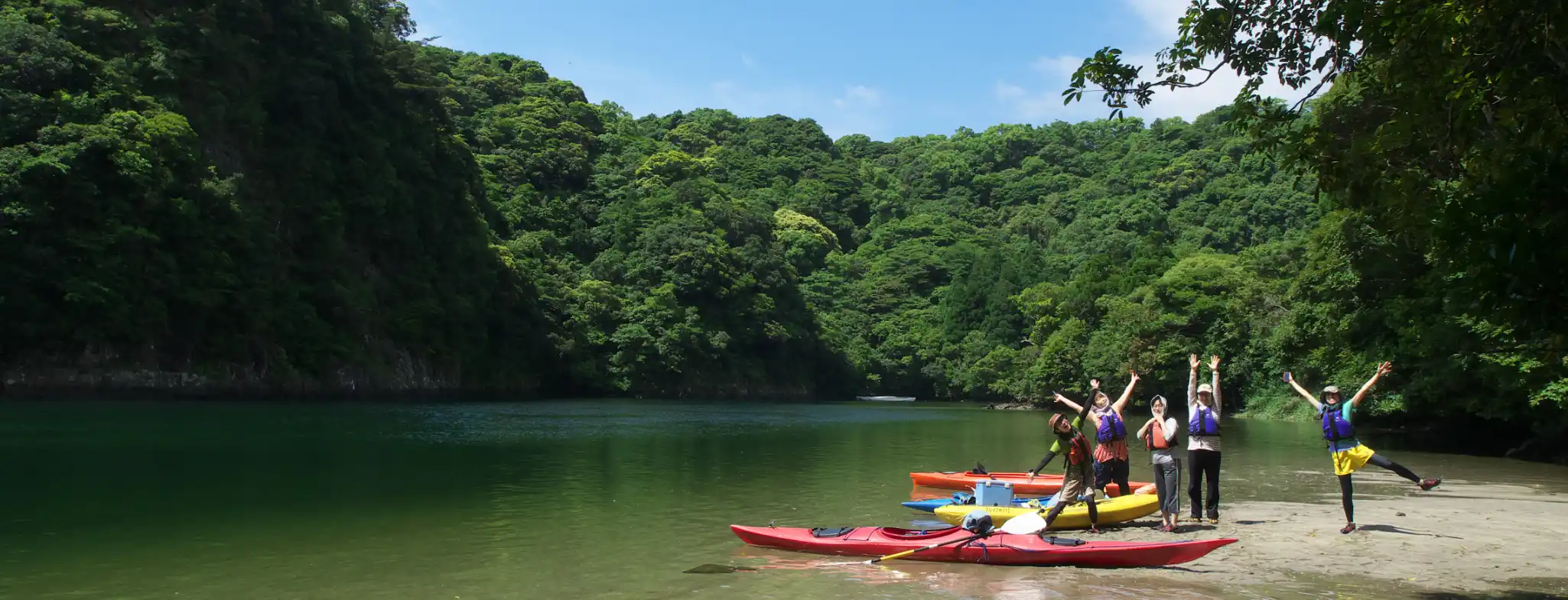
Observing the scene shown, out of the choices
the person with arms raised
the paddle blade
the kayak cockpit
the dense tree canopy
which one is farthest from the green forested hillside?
the kayak cockpit

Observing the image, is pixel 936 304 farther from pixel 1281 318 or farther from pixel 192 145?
pixel 192 145

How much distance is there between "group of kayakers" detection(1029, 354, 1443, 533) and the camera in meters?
11.4

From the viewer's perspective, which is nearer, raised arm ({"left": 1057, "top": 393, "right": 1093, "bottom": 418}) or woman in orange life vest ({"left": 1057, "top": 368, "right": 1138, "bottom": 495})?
raised arm ({"left": 1057, "top": 393, "right": 1093, "bottom": 418})

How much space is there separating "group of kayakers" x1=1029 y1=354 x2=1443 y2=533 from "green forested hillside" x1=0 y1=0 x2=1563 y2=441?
8.76 ft

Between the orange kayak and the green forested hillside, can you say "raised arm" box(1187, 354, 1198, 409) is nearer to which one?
the green forested hillside

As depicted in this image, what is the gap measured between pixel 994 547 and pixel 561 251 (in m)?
79.8

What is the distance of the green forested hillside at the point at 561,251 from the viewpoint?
43.1 m

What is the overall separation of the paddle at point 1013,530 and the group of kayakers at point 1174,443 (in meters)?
1.01

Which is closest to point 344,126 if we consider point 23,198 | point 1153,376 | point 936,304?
point 23,198

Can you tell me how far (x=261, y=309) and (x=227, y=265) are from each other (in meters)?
2.92

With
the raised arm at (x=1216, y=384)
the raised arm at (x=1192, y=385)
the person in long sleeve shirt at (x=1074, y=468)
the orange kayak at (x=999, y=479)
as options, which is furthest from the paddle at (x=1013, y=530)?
the orange kayak at (x=999, y=479)

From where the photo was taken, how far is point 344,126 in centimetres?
6331

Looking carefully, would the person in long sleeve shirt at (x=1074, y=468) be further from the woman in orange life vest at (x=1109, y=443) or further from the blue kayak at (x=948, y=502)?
the blue kayak at (x=948, y=502)

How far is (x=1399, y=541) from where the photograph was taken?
447 inches
